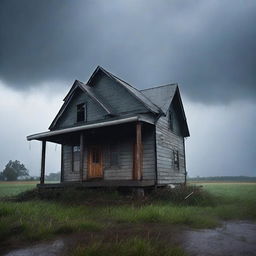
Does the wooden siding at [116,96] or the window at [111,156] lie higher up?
the wooden siding at [116,96]

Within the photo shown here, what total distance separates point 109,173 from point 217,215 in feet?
25.1

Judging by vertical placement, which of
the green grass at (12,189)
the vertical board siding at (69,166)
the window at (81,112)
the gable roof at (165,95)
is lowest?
the green grass at (12,189)

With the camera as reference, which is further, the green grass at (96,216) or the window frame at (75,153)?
the window frame at (75,153)

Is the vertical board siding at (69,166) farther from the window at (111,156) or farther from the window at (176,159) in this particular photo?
the window at (176,159)

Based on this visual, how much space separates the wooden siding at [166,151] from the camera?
49.1 ft

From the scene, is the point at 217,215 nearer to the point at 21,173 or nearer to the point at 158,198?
the point at 158,198

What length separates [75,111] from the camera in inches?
701

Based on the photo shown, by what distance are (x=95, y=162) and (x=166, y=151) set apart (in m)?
4.57

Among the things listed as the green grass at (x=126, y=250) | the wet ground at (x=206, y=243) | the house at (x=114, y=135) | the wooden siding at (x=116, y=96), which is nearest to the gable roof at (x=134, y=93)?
the house at (x=114, y=135)

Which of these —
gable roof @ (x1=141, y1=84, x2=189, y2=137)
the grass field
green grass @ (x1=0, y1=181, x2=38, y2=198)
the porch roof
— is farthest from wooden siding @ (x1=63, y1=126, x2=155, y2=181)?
green grass @ (x1=0, y1=181, x2=38, y2=198)

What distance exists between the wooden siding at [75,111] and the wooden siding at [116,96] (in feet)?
2.82

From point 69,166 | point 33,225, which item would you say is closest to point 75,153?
point 69,166

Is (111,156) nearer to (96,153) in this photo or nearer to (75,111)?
(96,153)

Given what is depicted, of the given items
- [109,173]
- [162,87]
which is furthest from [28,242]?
[162,87]
